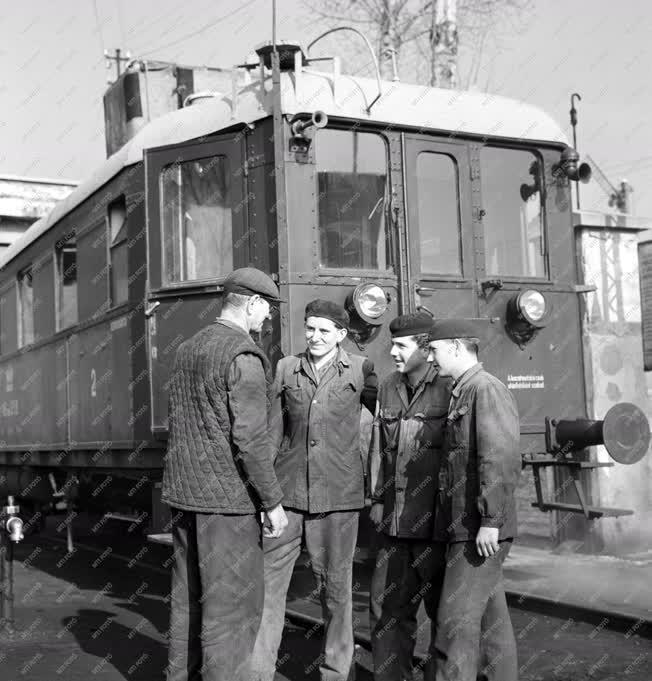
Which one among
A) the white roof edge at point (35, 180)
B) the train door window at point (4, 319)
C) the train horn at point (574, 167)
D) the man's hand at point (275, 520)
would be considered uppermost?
the white roof edge at point (35, 180)

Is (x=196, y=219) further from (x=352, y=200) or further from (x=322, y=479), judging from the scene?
(x=322, y=479)

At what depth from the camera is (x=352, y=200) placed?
22.1ft

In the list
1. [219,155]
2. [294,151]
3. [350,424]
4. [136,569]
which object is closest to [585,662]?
[350,424]

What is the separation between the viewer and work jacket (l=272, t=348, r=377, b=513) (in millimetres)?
4895

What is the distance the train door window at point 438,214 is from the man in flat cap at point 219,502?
2.97 m

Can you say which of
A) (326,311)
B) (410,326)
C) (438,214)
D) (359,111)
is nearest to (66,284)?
(359,111)

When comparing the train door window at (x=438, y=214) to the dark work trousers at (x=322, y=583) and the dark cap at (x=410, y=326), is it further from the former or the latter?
the dark work trousers at (x=322, y=583)

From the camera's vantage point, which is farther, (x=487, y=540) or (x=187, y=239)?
(x=187, y=239)

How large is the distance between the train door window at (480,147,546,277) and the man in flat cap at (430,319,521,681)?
2942 millimetres

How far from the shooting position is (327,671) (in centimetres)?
473

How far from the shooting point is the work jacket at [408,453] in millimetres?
4621

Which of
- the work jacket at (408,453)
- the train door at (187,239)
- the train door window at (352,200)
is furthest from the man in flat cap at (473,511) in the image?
the train door at (187,239)

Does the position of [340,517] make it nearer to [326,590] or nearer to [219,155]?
[326,590]

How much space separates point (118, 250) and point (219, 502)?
4016 mm
